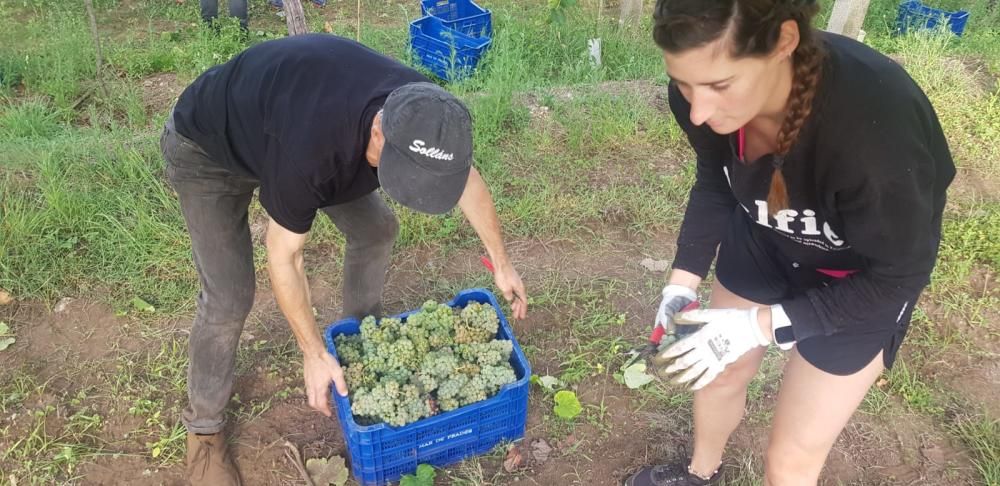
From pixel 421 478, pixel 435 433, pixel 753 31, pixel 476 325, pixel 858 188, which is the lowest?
pixel 421 478

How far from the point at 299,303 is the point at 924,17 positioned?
666 centimetres

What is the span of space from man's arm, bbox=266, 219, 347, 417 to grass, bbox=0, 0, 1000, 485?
0.72m

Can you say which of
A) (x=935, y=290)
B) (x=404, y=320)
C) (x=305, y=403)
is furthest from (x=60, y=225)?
(x=935, y=290)

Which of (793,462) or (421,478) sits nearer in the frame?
(793,462)

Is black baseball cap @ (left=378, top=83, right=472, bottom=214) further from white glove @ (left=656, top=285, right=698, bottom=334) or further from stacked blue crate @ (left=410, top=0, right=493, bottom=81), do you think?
stacked blue crate @ (left=410, top=0, right=493, bottom=81)

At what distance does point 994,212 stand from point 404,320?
3497mm

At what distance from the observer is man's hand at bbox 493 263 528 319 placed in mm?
2449

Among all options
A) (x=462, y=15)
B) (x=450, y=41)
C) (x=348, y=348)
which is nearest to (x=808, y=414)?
(x=348, y=348)

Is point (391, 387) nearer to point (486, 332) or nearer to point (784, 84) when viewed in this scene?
point (486, 332)

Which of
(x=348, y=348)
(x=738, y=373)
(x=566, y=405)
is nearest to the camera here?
(x=738, y=373)

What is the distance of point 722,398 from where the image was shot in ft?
7.33

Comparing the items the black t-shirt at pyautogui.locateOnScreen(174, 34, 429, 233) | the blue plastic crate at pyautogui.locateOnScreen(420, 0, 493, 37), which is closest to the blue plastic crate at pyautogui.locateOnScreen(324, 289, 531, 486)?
the black t-shirt at pyautogui.locateOnScreen(174, 34, 429, 233)

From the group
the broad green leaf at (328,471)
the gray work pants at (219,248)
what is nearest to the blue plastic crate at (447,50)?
the gray work pants at (219,248)

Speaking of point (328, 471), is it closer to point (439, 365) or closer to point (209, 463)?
point (209, 463)
